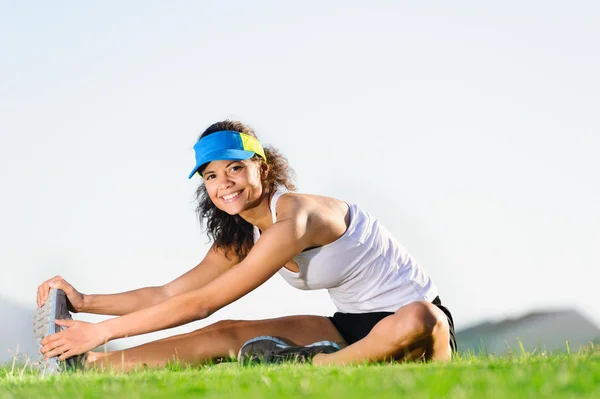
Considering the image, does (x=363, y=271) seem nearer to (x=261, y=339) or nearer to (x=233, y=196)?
(x=261, y=339)

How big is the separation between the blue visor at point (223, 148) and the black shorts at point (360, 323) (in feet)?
4.10

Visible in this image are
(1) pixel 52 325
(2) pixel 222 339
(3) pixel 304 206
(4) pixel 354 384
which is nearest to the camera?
(4) pixel 354 384

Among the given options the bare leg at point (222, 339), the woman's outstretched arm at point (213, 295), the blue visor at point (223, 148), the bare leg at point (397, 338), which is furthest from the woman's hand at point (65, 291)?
the bare leg at point (397, 338)

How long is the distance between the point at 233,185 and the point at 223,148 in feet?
0.77

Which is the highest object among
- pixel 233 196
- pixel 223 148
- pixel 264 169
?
pixel 223 148

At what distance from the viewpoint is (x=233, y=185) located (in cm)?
479

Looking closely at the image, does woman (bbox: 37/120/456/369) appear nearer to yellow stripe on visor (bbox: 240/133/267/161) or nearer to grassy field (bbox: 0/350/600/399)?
yellow stripe on visor (bbox: 240/133/267/161)

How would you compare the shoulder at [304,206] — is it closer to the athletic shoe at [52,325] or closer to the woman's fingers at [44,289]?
the athletic shoe at [52,325]

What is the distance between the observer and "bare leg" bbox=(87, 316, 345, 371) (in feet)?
16.7

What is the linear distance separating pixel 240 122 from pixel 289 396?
2.92 m

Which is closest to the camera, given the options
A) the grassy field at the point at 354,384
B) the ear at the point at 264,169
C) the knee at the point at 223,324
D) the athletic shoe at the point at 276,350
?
the grassy field at the point at 354,384

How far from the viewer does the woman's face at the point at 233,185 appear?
4.80 meters

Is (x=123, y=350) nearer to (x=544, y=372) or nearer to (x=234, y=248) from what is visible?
(x=234, y=248)

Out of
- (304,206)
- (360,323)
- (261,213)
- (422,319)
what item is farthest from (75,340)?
(422,319)
